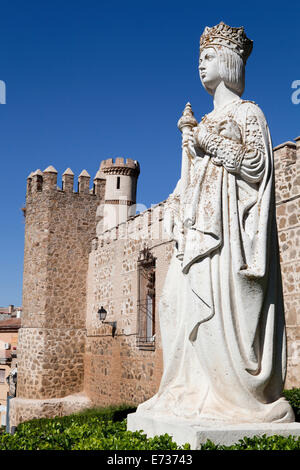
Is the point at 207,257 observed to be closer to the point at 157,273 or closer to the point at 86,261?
the point at 157,273

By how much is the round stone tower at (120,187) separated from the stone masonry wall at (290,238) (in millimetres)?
14413

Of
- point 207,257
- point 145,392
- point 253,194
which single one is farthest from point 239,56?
point 145,392

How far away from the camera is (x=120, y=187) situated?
23.2 meters

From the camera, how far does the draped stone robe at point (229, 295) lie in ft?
9.07

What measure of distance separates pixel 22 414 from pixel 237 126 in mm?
14930

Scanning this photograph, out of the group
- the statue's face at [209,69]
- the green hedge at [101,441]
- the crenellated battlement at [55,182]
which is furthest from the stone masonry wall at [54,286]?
the statue's face at [209,69]

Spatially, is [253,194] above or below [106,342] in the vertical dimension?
above

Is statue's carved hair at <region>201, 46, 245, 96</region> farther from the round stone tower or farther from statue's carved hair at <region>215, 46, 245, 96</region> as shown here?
the round stone tower

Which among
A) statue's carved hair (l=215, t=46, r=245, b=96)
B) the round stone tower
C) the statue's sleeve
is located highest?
the round stone tower

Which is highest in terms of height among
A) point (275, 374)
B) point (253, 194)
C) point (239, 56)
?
point (239, 56)

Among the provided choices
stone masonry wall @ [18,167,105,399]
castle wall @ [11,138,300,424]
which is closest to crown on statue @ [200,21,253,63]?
castle wall @ [11,138,300,424]

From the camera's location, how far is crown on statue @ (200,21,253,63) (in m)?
3.24
